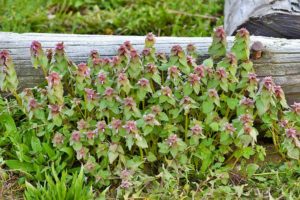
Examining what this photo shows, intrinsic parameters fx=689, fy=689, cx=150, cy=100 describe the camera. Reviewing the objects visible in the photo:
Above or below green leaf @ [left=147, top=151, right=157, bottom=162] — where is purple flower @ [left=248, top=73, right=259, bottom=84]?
above

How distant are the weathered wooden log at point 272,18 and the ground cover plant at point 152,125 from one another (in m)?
0.51

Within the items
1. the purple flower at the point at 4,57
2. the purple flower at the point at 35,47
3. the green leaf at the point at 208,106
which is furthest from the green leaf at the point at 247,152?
the purple flower at the point at 4,57

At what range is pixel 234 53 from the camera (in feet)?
12.2

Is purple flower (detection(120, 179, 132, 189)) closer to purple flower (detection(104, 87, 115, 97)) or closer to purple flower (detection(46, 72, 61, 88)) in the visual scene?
purple flower (detection(104, 87, 115, 97))

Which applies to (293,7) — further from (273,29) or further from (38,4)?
(38,4)

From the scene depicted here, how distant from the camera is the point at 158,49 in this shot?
3955mm

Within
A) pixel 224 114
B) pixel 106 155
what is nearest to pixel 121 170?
pixel 106 155

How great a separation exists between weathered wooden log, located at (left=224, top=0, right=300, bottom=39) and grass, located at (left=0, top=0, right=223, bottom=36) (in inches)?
38.0

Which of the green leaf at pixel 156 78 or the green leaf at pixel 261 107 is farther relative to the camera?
the green leaf at pixel 156 78

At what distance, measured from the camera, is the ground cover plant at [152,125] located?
3.58 m

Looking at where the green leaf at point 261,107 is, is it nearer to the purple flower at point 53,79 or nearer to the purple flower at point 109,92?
the purple flower at point 109,92

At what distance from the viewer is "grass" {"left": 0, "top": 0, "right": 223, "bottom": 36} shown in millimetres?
5398

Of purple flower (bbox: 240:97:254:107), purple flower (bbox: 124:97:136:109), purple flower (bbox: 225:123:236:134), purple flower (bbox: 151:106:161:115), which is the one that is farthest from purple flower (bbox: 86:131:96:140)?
purple flower (bbox: 240:97:254:107)

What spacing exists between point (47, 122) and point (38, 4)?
215 cm
